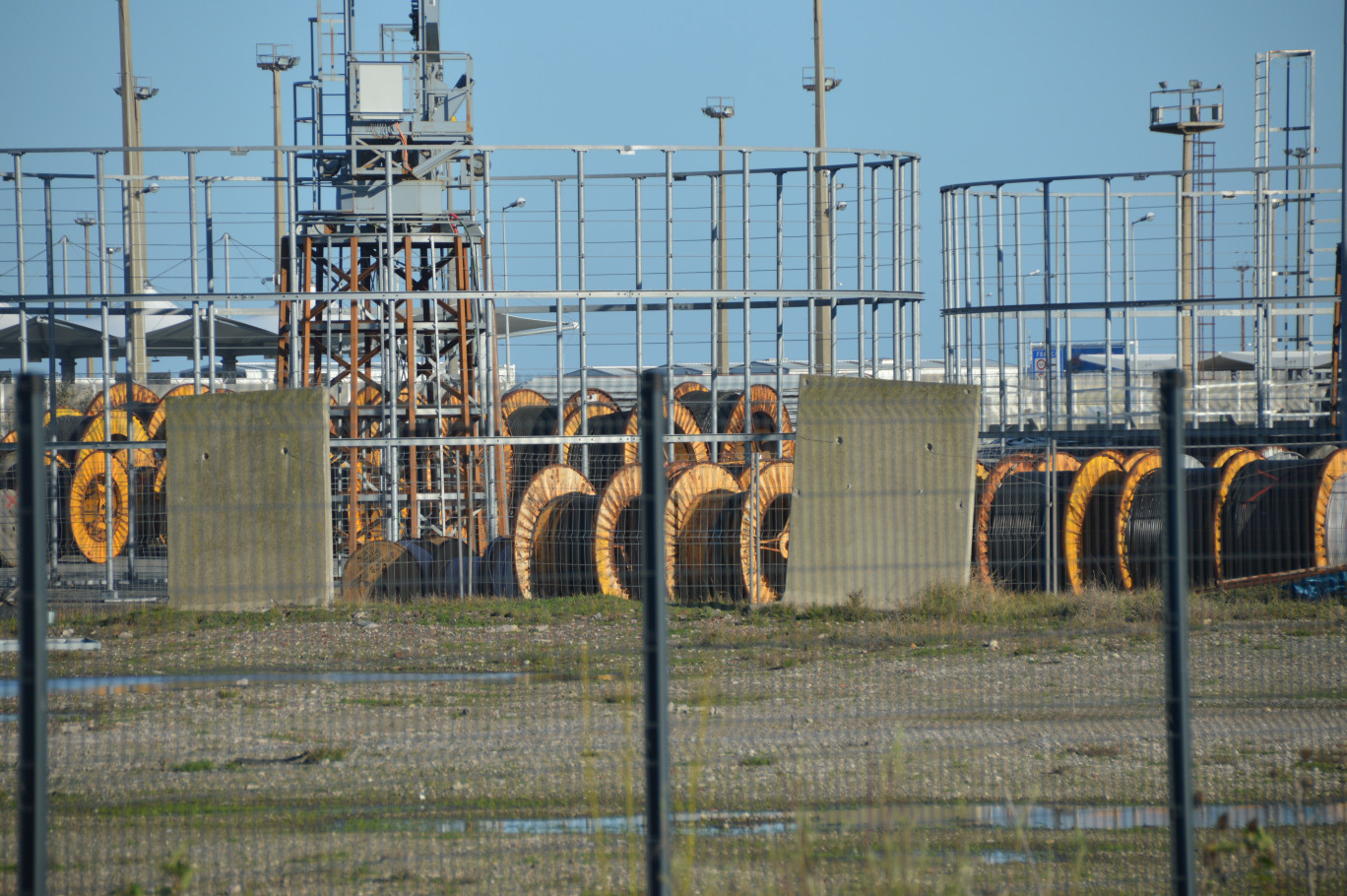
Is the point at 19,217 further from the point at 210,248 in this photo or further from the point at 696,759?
the point at 696,759

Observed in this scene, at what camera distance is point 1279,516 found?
12953 mm

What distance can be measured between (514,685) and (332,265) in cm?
894

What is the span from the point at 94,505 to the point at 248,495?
5.74 m

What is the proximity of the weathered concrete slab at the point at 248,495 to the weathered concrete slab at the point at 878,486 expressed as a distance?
410 cm

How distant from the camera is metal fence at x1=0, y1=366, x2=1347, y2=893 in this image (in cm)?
549

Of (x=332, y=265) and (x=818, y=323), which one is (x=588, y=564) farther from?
(x=818, y=323)

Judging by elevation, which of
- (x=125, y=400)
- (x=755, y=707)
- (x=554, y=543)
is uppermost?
(x=125, y=400)

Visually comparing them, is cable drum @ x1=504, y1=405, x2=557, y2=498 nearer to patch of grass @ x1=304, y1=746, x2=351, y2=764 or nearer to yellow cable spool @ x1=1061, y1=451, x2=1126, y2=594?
yellow cable spool @ x1=1061, y1=451, x2=1126, y2=594

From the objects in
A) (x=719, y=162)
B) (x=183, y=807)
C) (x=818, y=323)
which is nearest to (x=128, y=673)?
(x=183, y=807)

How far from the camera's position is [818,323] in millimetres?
19484

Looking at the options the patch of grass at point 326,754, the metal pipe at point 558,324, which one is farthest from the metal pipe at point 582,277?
the patch of grass at point 326,754

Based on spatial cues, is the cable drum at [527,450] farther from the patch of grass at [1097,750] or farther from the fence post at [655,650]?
the fence post at [655,650]

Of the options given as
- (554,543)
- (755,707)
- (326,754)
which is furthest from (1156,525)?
(326,754)

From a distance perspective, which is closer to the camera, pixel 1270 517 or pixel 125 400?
pixel 1270 517
